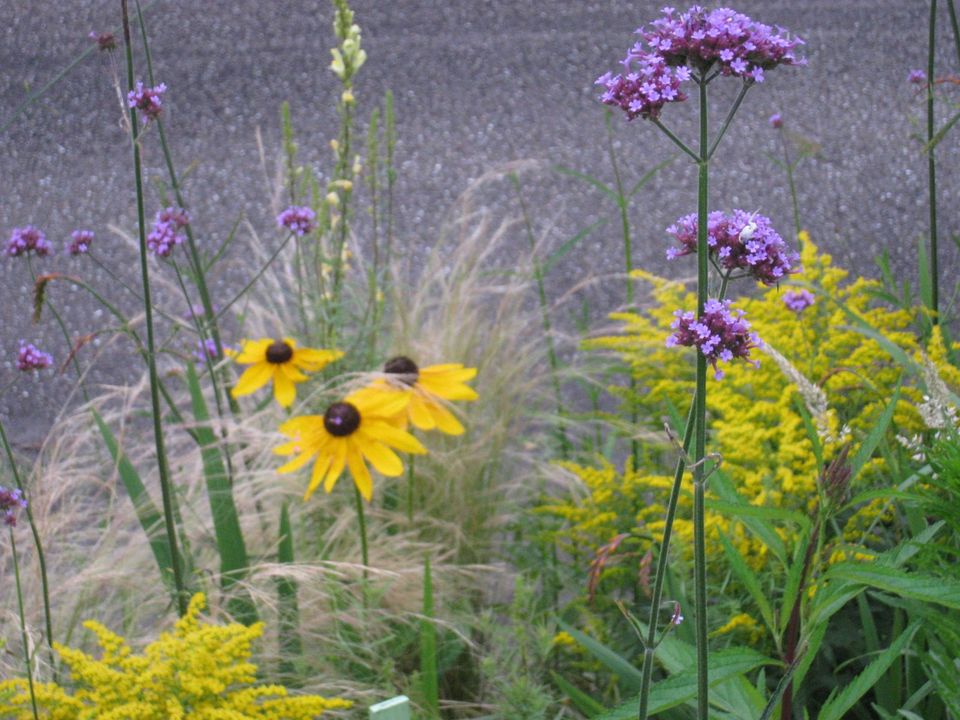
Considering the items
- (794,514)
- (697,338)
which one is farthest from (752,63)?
(794,514)

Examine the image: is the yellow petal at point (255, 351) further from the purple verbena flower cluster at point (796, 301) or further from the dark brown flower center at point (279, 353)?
the purple verbena flower cluster at point (796, 301)

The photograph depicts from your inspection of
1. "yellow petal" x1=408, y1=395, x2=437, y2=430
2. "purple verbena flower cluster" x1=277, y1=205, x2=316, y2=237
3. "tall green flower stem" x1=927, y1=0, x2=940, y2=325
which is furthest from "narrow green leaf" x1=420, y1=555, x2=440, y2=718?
"tall green flower stem" x1=927, y1=0, x2=940, y2=325

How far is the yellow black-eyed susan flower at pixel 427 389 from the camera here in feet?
7.23

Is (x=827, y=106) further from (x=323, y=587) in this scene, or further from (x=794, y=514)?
(x=794, y=514)

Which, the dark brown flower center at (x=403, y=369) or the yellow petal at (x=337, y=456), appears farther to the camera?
the dark brown flower center at (x=403, y=369)

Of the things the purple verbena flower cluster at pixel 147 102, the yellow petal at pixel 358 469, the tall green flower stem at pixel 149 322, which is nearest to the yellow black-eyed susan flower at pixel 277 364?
the yellow petal at pixel 358 469

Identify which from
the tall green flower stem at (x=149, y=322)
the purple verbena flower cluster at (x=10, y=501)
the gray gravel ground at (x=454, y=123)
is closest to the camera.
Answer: the tall green flower stem at (x=149, y=322)

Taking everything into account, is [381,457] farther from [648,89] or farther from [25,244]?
[648,89]

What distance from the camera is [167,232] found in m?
2.17

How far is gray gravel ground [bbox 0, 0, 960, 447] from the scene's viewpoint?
4781 millimetres

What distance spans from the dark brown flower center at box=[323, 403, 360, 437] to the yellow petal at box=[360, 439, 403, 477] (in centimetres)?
4

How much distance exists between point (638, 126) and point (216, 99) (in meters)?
1.88

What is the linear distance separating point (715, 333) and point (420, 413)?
1.17m

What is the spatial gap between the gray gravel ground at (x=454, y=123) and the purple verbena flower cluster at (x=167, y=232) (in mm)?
1998
